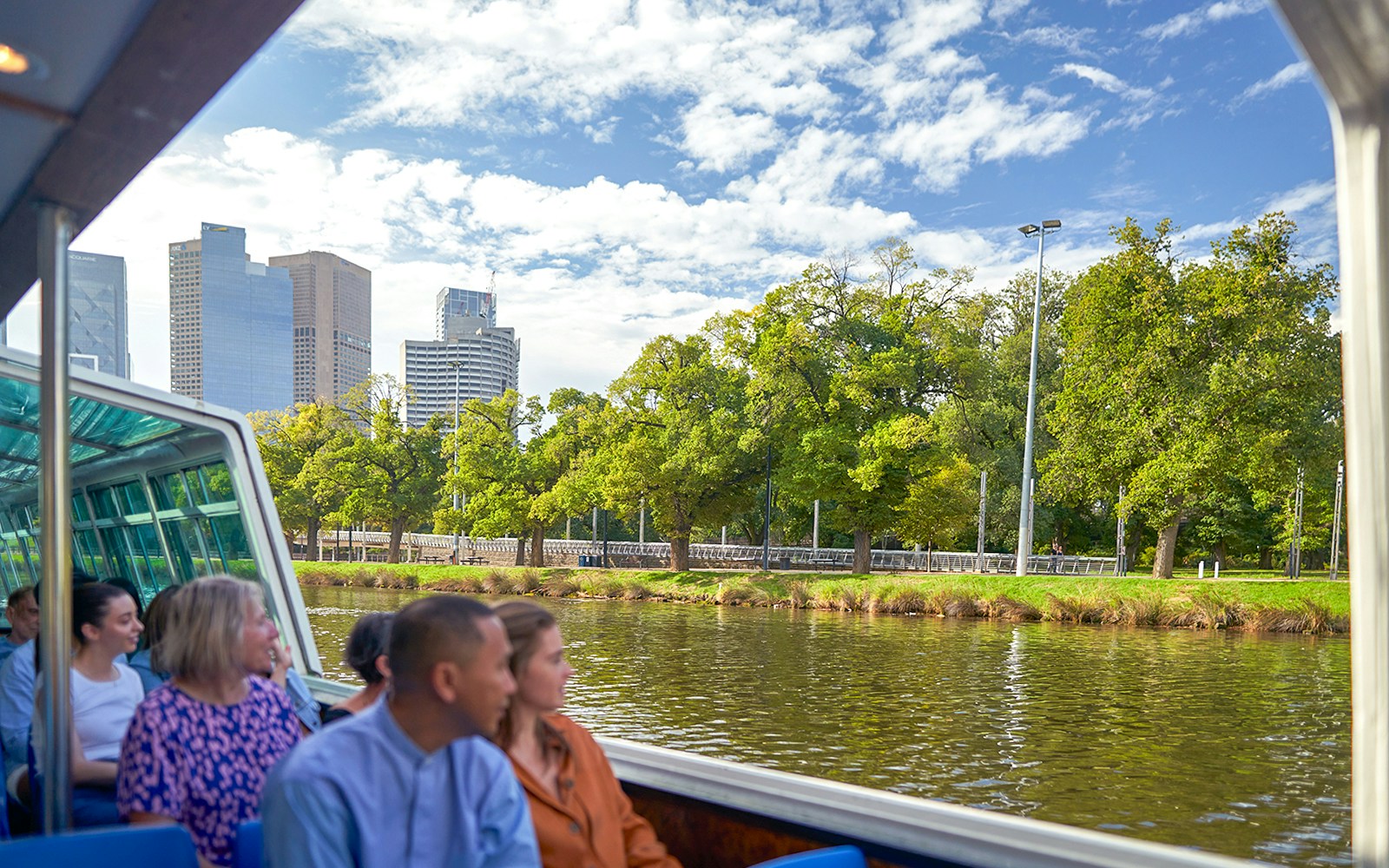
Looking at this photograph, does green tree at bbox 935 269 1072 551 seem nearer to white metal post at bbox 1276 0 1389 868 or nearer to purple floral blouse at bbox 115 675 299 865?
purple floral blouse at bbox 115 675 299 865

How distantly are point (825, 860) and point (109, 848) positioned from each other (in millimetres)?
1265

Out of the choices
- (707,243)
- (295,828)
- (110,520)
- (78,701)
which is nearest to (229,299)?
(110,520)

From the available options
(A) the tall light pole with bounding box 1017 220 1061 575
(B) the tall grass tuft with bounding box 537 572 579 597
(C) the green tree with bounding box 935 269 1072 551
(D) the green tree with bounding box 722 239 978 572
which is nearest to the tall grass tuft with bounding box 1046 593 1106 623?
(A) the tall light pole with bounding box 1017 220 1061 575

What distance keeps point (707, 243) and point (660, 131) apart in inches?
271

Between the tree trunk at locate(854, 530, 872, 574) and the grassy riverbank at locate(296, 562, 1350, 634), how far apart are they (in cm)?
195

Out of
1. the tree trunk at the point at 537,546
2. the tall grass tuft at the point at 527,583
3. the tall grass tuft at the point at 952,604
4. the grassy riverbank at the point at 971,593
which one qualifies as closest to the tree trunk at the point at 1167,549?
the grassy riverbank at the point at 971,593

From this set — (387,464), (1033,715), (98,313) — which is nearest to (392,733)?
(98,313)

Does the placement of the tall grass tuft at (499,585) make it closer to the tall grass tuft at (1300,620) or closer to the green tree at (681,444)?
the green tree at (681,444)

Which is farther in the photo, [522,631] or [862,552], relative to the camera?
[862,552]

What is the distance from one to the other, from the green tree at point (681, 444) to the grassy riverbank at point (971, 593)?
1991 millimetres

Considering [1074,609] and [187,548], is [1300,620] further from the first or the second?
[187,548]

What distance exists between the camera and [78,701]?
123 inches

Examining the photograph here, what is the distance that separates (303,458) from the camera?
1628 inches

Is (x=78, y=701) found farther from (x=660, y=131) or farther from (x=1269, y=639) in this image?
(x=660, y=131)
